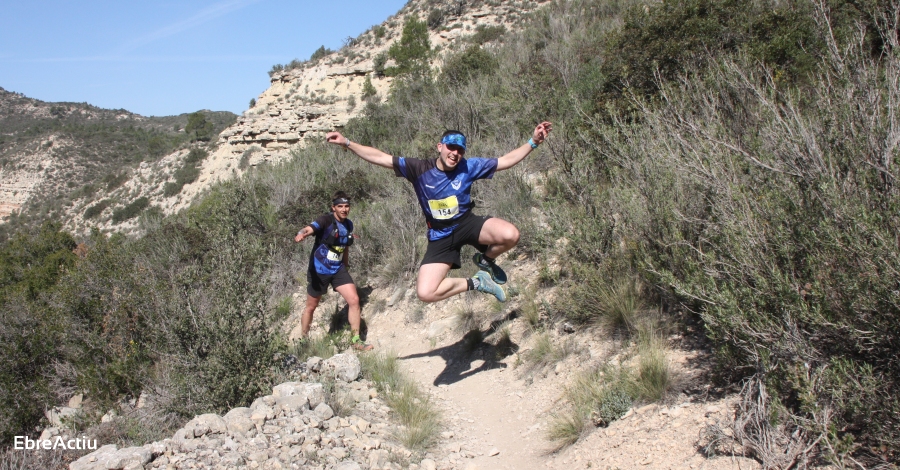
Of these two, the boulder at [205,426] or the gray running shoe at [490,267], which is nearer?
the boulder at [205,426]

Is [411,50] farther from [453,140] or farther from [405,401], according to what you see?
[405,401]

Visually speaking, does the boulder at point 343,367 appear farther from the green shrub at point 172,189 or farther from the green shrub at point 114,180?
the green shrub at point 114,180

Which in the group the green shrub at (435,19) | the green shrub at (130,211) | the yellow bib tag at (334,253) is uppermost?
the green shrub at (435,19)

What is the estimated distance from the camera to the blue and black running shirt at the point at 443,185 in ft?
14.5

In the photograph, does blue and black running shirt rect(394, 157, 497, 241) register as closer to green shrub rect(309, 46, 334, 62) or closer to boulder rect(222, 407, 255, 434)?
boulder rect(222, 407, 255, 434)

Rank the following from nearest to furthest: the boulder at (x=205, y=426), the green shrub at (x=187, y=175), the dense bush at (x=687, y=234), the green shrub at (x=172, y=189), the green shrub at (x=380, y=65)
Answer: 1. the dense bush at (x=687, y=234)
2. the boulder at (x=205, y=426)
3. the green shrub at (x=380, y=65)
4. the green shrub at (x=187, y=175)
5. the green shrub at (x=172, y=189)

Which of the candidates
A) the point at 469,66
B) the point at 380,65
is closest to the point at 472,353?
the point at 469,66

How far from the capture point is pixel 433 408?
4.16m

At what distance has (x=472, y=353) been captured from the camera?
5254 mm

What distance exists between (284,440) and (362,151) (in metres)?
2.29

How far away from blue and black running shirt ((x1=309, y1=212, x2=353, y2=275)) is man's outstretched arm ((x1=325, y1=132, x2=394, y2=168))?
1816 mm

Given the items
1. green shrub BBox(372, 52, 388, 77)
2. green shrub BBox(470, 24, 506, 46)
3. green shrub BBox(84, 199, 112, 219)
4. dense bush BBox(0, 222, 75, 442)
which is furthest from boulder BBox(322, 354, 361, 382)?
green shrub BBox(84, 199, 112, 219)

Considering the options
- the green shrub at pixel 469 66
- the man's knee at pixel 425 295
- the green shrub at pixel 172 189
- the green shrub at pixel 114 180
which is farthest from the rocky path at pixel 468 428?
the green shrub at pixel 114 180

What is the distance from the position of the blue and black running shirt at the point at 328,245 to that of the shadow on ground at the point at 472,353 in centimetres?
137
